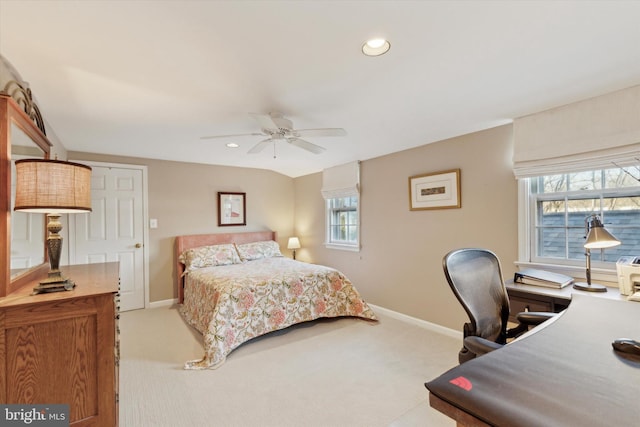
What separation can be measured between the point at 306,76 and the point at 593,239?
87.4 inches

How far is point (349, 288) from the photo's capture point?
3.63 meters

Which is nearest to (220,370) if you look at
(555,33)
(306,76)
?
(306,76)

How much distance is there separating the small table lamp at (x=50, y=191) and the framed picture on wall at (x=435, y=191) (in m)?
3.07

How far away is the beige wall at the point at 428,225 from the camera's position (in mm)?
2721

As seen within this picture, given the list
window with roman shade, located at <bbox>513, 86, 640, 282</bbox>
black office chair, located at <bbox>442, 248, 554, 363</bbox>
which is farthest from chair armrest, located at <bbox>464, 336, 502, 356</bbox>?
window with roman shade, located at <bbox>513, 86, 640, 282</bbox>

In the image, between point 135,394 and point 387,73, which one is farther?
point 135,394

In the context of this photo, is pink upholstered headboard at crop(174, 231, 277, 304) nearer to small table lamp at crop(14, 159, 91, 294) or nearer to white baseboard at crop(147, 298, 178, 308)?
white baseboard at crop(147, 298, 178, 308)

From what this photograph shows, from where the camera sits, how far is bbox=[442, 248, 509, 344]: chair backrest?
4.76 feet

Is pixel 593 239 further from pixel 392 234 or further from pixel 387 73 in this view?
pixel 392 234

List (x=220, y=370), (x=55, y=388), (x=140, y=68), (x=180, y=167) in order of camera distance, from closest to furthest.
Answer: (x=55, y=388) < (x=140, y=68) < (x=220, y=370) < (x=180, y=167)

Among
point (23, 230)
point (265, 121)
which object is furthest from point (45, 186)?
point (265, 121)

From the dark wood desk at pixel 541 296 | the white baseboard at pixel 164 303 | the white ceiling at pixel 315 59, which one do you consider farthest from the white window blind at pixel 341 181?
the white baseboard at pixel 164 303

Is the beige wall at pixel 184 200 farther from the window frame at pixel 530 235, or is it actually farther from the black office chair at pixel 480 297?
the black office chair at pixel 480 297

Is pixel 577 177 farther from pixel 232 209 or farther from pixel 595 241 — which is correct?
pixel 232 209
